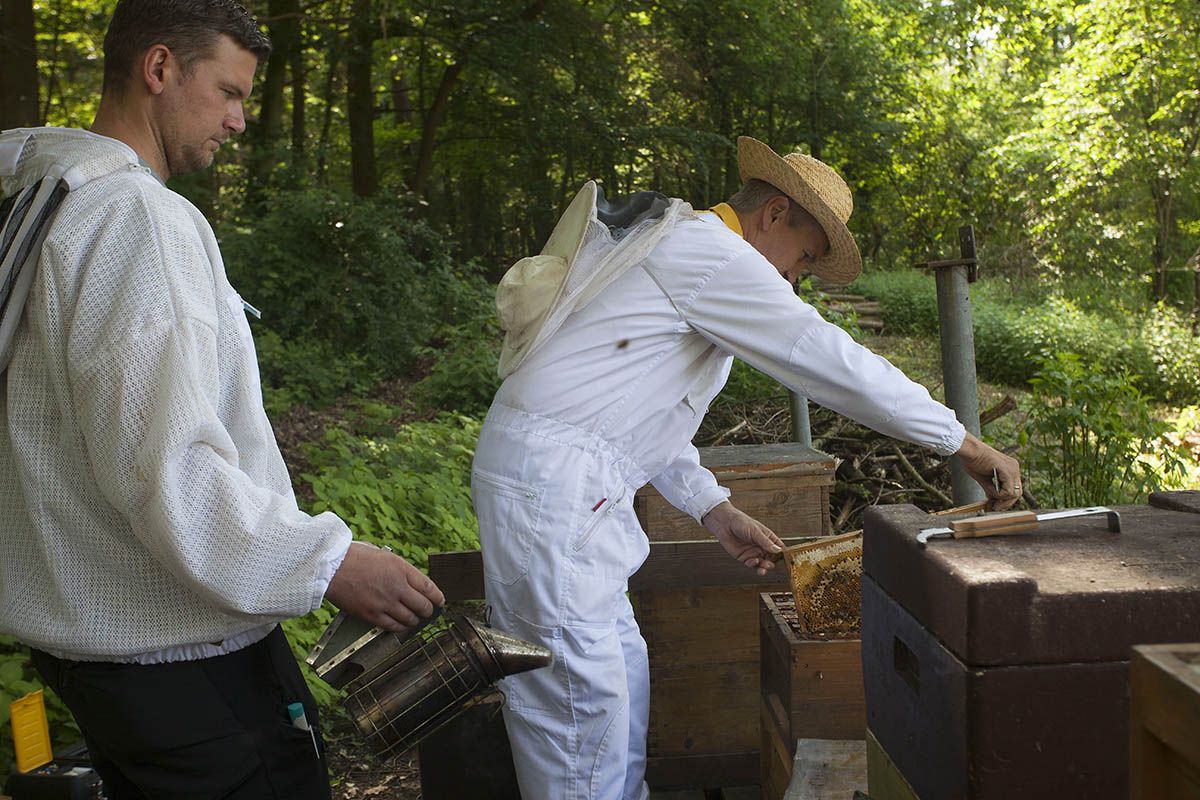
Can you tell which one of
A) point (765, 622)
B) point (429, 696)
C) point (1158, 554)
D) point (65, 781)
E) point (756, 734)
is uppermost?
point (1158, 554)

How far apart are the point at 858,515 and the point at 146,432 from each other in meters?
4.47

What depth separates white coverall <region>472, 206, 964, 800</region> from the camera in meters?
2.56

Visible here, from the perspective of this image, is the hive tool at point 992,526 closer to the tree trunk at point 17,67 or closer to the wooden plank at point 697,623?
the wooden plank at point 697,623

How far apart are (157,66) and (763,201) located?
5.73 feet

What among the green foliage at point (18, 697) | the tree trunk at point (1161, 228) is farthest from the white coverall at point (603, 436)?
the tree trunk at point (1161, 228)

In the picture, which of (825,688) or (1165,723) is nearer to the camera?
(1165,723)

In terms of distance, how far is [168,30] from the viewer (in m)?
1.80

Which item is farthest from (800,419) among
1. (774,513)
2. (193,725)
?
(193,725)

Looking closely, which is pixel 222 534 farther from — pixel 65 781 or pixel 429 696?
pixel 65 781

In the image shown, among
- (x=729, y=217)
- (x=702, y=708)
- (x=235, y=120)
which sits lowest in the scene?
(x=702, y=708)

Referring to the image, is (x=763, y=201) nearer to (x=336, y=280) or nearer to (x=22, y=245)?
(x=22, y=245)

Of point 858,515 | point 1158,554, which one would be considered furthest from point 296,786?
point 858,515

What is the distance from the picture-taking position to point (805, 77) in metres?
20.6

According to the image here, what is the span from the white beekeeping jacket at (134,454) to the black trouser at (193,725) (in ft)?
0.14
